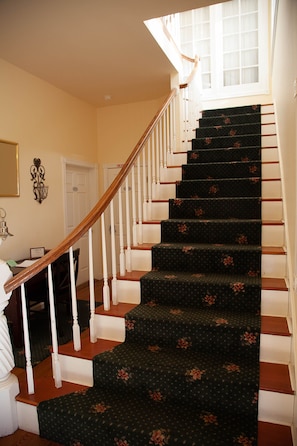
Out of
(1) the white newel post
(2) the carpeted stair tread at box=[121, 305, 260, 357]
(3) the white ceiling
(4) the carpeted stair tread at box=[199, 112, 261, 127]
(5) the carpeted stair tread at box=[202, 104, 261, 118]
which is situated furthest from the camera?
(5) the carpeted stair tread at box=[202, 104, 261, 118]

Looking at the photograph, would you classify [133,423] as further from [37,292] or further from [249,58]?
[249,58]

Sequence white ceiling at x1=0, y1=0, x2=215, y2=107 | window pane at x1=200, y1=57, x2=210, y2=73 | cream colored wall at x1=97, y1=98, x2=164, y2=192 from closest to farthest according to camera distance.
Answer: white ceiling at x1=0, y1=0, x2=215, y2=107, cream colored wall at x1=97, y1=98, x2=164, y2=192, window pane at x1=200, y1=57, x2=210, y2=73

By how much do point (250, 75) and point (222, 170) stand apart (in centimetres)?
283

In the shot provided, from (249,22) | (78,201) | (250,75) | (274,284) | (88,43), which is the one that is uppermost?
(249,22)

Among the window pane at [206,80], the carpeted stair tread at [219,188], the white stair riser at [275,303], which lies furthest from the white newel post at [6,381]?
the window pane at [206,80]

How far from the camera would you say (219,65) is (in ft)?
17.4

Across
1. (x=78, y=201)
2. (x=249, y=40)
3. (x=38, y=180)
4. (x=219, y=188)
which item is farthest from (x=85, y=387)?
(x=249, y=40)

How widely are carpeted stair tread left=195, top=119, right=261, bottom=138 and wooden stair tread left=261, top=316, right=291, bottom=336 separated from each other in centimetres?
258

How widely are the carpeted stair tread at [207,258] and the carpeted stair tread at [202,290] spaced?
7 centimetres

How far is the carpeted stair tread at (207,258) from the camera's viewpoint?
7.59ft

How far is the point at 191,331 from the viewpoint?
75.9 inches

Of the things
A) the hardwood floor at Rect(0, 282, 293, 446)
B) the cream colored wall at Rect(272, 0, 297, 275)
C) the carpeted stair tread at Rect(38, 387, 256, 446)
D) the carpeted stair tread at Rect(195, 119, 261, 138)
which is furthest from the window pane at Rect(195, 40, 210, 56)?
the carpeted stair tread at Rect(38, 387, 256, 446)

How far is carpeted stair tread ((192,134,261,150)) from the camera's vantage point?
141 inches

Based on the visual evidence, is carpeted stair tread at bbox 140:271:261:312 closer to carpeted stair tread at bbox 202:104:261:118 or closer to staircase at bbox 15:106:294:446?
staircase at bbox 15:106:294:446
